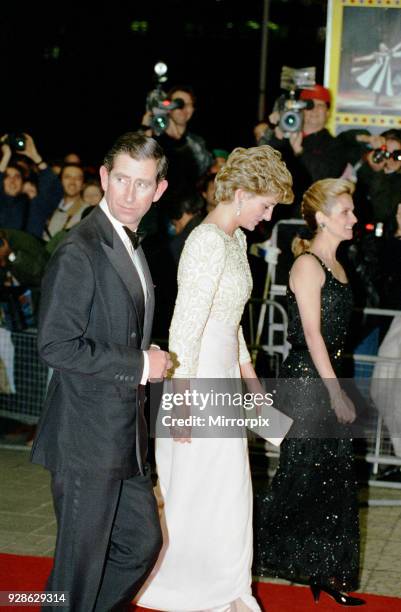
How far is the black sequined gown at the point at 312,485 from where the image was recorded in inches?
182

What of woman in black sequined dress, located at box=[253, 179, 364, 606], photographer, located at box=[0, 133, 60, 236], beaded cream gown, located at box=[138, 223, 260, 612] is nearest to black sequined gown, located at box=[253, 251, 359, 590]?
woman in black sequined dress, located at box=[253, 179, 364, 606]

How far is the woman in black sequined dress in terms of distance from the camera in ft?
15.1

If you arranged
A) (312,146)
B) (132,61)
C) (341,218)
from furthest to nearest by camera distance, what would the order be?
(132,61), (312,146), (341,218)

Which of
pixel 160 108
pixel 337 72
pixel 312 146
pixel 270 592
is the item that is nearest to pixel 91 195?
pixel 160 108

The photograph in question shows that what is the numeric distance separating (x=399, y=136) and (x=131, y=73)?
772 inches

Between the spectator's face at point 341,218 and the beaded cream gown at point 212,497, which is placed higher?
the spectator's face at point 341,218

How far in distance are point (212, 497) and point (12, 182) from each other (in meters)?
5.10

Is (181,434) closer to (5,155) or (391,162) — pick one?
(391,162)

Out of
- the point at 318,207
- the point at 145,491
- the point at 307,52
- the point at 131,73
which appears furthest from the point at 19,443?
the point at 307,52

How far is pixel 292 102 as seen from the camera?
7641 mm

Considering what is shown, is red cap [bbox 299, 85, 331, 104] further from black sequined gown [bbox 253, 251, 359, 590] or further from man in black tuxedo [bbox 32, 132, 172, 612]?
man in black tuxedo [bbox 32, 132, 172, 612]

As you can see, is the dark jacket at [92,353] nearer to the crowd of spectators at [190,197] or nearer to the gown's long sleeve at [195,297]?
the gown's long sleeve at [195,297]

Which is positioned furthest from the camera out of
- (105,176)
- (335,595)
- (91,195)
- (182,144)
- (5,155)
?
(5,155)

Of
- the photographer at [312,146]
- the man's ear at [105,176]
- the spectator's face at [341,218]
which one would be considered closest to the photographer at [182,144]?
the photographer at [312,146]
